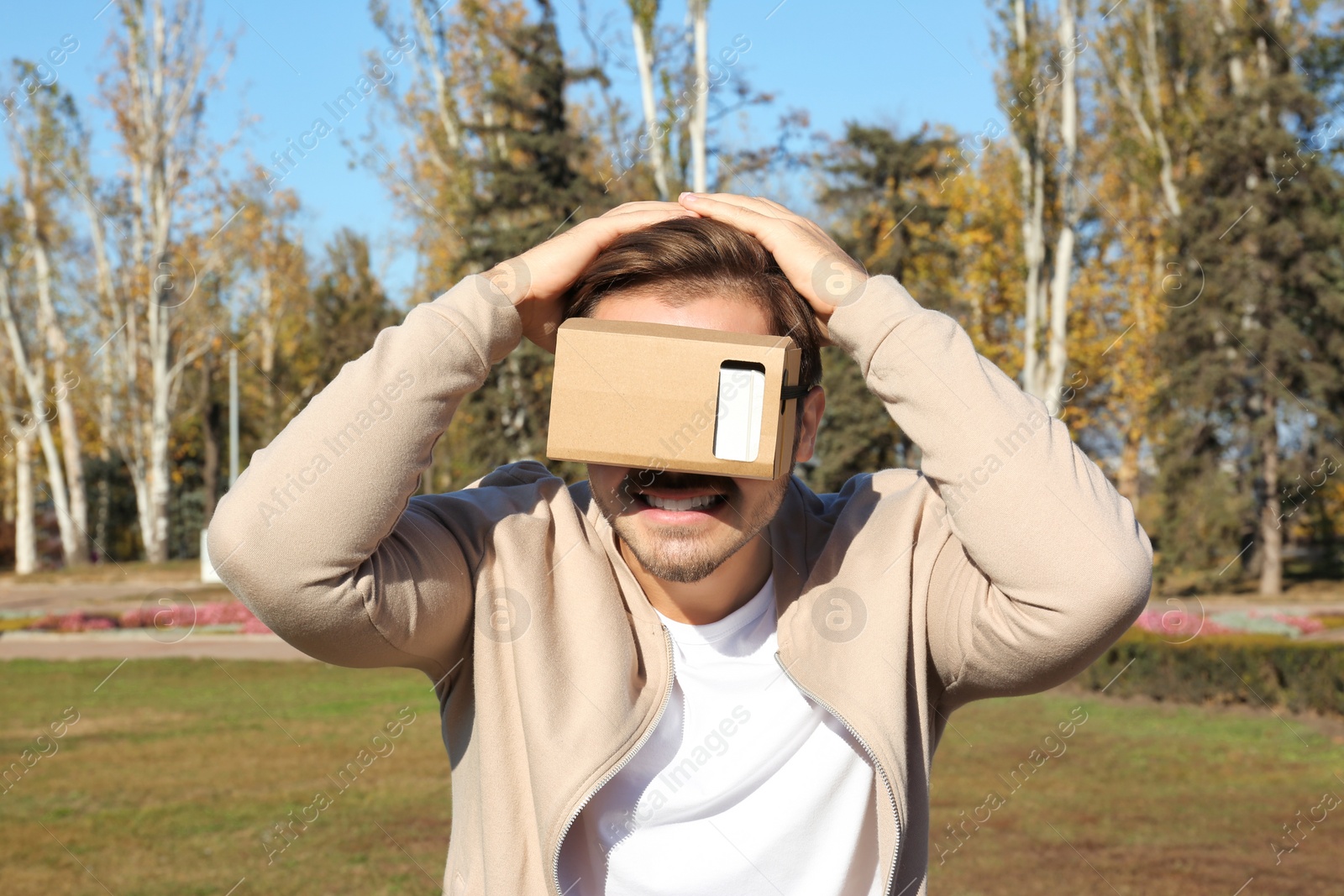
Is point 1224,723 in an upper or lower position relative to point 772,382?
lower

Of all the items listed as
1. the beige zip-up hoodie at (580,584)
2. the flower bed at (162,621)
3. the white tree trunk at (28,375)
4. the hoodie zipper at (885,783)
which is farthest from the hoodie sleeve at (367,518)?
the white tree trunk at (28,375)

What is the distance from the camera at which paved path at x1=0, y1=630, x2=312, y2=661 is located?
51.4 ft

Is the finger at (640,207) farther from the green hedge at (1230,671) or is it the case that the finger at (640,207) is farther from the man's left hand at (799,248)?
the green hedge at (1230,671)

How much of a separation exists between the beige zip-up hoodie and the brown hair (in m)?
0.12

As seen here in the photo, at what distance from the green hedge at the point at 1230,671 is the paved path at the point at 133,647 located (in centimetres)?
1036

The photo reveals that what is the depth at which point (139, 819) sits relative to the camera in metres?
7.45

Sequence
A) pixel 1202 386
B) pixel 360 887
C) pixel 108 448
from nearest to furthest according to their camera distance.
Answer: pixel 360 887
pixel 1202 386
pixel 108 448

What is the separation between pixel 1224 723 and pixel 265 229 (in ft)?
83.6

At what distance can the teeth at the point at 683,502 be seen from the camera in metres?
1.91

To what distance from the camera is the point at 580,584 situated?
74.6 inches

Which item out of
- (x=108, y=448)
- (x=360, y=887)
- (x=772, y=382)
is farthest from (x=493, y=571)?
(x=108, y=448)

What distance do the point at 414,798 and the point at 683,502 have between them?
6819mm

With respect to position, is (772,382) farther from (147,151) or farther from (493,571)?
(147,151)

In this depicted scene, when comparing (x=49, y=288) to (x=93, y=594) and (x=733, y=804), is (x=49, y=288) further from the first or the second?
(x=733, y=804)
